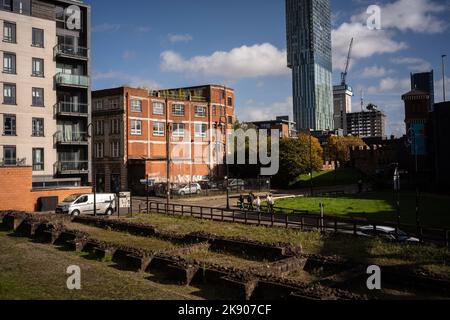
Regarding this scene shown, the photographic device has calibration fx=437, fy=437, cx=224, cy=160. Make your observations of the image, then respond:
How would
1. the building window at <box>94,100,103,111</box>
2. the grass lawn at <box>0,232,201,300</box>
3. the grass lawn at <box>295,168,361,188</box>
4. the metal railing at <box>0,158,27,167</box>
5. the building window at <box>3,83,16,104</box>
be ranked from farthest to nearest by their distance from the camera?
the grass lawn at <box>295,168,361,188</box>
the building window at <box>94,100,103,111</box>
the building window at <box>3,83,16,104</box>
the metal railing at <box>0,158,27,167</box>
the grass lawn at <box>0,232,201,300</box>

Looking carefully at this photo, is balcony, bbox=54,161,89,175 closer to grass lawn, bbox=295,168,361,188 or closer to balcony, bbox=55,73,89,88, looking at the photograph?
balcony, bbox=55,73,89,88

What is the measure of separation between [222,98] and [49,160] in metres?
38.0

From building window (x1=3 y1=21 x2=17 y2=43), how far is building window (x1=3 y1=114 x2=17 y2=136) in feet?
25.2

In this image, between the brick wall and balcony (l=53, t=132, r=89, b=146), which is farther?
balcony (l=53, t=132, r=89, b=146)

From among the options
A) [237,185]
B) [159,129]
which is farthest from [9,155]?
[237,185]

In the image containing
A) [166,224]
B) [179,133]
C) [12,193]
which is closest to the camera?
[166,224]

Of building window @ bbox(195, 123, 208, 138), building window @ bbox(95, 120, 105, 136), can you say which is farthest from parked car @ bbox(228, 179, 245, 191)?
building window @ bbox(95, 120, 105, 136)

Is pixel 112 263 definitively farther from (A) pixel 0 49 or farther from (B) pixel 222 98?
(B) pixel 222 98

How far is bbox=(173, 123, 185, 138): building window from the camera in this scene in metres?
70.3

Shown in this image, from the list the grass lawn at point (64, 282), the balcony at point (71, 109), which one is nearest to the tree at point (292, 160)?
the balcony at point (71, 109)

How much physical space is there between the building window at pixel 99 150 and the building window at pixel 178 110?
12497mm

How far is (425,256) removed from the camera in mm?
19641

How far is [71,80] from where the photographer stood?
157 feet

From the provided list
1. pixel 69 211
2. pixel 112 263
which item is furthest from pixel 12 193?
pixel 112 263
